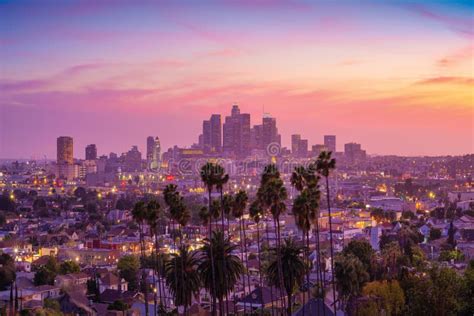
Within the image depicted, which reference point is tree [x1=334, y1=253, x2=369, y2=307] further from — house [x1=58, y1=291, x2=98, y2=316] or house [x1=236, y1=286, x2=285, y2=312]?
house [x1=58, y1=291, x2=98, y2=316]

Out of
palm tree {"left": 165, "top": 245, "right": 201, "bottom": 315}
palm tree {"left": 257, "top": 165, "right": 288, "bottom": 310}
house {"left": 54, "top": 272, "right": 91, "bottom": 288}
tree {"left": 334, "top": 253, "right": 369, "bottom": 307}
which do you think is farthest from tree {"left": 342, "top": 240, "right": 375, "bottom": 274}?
palm tree {"left": 165, "top": 245, "right": 201, "bottom": 315}

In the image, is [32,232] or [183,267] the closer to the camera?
[183,267]

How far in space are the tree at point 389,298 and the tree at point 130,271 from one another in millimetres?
21727

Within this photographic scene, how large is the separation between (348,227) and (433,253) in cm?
3823

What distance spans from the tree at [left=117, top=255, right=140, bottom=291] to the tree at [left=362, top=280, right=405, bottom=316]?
71.3 ft

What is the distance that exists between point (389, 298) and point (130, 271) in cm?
2545

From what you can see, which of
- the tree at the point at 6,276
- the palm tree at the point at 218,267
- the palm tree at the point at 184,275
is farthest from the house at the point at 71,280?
the palm tree at the point at 218,267

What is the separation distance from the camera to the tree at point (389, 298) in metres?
38.3

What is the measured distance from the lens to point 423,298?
105ft

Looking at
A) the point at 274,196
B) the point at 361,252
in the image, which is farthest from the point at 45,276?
the point at 274,196

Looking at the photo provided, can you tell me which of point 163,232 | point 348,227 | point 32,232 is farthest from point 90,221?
point 348,227

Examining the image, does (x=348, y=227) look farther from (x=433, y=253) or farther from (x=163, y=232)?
(x=433, y=253)

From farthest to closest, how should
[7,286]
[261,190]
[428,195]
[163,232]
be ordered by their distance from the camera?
[428,195] < [163,232] < [7,286] < [261,190]

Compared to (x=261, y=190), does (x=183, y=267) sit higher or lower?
lower
